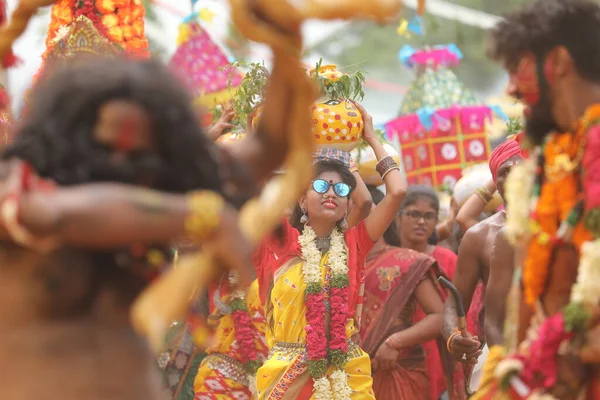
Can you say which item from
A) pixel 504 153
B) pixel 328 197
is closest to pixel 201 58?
pixel 328 197

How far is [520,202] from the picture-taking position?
4312mm

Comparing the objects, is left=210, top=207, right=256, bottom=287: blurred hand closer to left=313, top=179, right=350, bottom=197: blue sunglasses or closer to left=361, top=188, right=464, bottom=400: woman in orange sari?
left=313, top=179, right=350, bottom=197: blue sunglasses

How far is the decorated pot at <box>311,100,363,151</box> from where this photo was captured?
22.2 feet

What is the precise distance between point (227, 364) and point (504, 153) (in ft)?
7.98

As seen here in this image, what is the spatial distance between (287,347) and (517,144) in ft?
5.74

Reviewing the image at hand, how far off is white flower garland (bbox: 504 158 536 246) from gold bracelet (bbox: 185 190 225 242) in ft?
4.95

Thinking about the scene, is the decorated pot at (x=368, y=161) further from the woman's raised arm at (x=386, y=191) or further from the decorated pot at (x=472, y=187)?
the woman's raised arm at (x=386, y=191)

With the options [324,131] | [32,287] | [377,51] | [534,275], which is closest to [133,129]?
[32,287]

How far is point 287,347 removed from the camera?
268 inches

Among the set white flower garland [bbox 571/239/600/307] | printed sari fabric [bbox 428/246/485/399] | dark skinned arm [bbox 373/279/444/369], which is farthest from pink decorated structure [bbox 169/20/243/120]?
white flower garland [bbox 571/239/600/307]

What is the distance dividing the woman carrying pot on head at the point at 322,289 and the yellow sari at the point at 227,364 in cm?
98

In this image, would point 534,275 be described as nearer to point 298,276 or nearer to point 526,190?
point 526,190

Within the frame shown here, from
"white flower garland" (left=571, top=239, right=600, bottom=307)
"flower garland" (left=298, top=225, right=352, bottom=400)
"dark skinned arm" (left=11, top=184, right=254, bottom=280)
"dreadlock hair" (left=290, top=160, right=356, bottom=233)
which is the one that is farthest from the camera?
"dreadlock hair" (left=290, top=160, right=356, bottom=233)

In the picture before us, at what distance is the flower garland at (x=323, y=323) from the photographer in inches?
261
